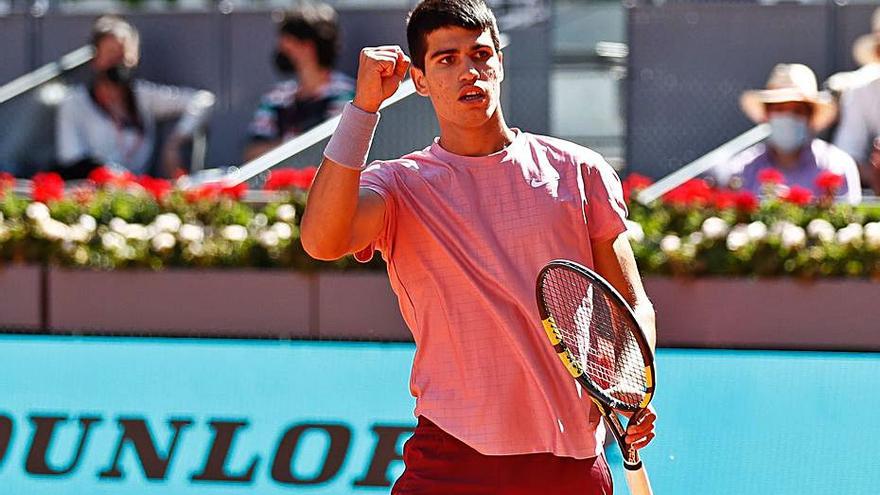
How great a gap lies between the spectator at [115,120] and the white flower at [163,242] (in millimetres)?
3197

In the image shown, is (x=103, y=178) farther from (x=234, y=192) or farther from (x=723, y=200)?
(x=723, y=200)

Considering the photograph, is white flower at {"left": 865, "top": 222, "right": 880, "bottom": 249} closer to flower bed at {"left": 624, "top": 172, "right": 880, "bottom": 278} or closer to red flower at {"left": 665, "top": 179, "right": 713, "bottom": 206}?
flower bed at {"left": 624, "top": 172, "right": 880, "bottom": 278}

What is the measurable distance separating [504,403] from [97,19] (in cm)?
896

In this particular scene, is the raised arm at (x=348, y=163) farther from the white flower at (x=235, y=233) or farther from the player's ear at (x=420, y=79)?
the white flower at (x=235, y=233)

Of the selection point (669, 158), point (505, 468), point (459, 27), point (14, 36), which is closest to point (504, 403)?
point (505, 468)

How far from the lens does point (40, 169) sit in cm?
1087

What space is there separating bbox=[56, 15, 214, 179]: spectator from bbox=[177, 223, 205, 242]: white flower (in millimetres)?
3121

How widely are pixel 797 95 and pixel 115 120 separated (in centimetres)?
435

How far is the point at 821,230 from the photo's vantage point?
6277mm

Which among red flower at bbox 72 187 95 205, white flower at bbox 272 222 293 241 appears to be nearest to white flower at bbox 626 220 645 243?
white flower at bbox 272 222 293 241

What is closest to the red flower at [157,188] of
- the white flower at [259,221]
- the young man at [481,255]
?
the white flower at [259,221]

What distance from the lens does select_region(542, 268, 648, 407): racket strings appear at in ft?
9.87

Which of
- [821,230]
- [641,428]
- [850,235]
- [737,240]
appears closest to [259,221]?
[737,240]

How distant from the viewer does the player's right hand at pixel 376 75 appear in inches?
116
